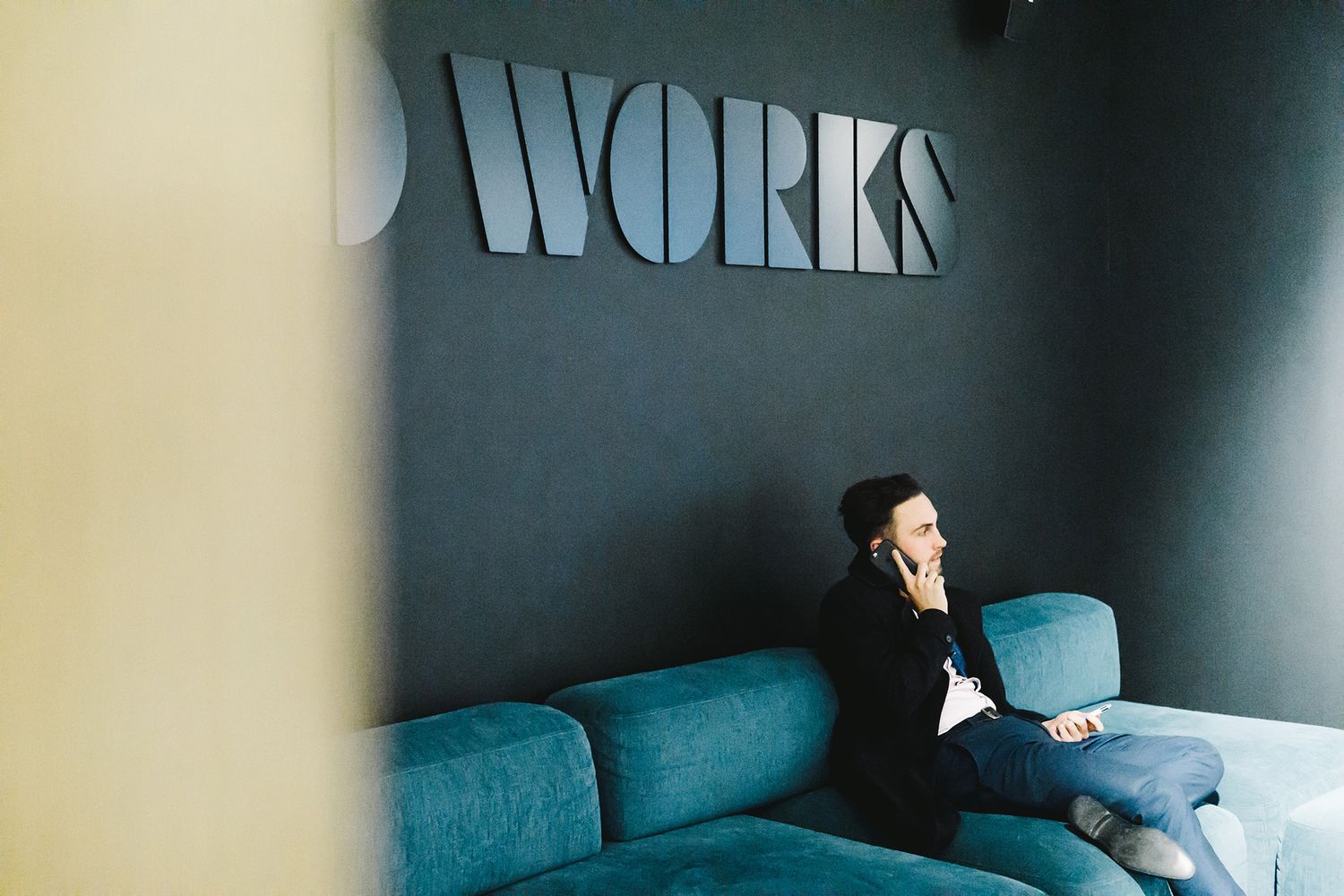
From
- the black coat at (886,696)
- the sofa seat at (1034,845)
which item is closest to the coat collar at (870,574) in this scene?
the black coat at (886,696)

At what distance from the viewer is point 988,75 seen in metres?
4.16

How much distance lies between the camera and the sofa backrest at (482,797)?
7.66 ft

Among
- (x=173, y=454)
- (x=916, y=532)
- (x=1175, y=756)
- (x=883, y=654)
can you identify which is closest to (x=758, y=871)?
(x=883, y=654)

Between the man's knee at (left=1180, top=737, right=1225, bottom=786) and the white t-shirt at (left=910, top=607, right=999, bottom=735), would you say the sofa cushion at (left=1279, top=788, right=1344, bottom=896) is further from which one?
the white t-shirt at (left=910, top=607, right=999, bottom=735)

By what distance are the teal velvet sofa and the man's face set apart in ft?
1.13

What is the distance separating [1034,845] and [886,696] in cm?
45

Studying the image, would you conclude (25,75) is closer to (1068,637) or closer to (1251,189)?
(1068,637)

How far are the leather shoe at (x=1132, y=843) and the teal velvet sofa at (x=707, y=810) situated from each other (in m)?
0.04

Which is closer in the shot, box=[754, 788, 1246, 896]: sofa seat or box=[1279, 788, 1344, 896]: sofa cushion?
box=[754, 788, 1246, 896]: sofa seat

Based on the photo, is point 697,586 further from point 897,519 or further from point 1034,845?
point 1034,845

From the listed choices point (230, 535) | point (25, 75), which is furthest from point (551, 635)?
point (25, 75)

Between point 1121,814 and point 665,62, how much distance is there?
197 cm

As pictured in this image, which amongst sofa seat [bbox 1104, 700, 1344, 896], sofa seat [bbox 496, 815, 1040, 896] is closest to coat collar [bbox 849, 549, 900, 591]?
sofa seat [bbox 496, 815, 1040, 896]

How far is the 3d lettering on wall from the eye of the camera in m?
2.84
